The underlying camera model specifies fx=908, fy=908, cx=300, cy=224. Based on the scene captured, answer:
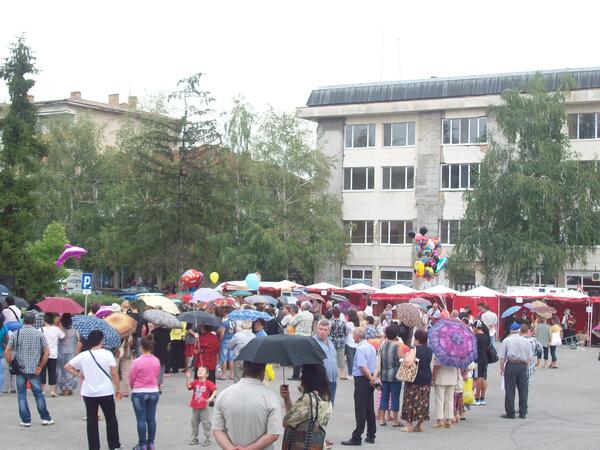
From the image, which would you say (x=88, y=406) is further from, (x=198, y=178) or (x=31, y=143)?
(x=198, y=178)

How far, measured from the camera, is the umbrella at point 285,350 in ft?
24.9

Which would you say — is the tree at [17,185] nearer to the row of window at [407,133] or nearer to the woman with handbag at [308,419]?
the woman with handbag at [308,419]

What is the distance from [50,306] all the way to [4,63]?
21937 mm

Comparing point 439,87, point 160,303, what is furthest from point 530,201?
point 160,303

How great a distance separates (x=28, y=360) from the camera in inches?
536

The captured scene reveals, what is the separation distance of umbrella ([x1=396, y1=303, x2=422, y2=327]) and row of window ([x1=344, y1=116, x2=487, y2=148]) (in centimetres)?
3604

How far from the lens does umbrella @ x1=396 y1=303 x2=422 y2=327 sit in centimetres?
1678

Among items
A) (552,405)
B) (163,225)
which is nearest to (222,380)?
(552,405)

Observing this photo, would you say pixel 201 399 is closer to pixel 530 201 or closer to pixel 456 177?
pixel 530 201

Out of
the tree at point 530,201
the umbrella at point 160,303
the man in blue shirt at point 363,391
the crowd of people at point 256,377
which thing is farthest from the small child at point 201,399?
the tree at point 530,201

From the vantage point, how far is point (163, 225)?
47.3 metres

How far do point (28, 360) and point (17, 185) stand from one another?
1883 centimetres

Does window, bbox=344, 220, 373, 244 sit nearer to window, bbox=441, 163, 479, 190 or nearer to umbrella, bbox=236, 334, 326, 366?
window, bbox=441, 163, 479, 190

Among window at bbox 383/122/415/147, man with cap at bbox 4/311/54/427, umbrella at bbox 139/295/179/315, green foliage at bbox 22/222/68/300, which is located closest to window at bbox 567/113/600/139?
window at bbox 383/122/415/147
